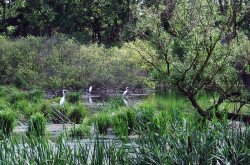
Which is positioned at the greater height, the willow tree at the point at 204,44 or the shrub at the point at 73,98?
the willow tree at the point at 204,44

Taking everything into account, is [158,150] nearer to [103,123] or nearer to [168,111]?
[168,111]

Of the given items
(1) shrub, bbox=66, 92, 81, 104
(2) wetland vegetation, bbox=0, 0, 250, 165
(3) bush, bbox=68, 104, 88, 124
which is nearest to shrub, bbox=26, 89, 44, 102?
(2) wetland vegetation, bbox=0, 0, 250, 165

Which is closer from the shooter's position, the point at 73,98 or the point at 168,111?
the point at 168,111

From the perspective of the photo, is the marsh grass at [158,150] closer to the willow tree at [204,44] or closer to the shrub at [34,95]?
the willow tree at [204,44]

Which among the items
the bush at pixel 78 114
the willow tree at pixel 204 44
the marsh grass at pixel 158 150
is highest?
the willow tree at pixel 204 44

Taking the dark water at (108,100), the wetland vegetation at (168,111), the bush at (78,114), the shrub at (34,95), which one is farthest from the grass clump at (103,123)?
the shrub at (34,95)

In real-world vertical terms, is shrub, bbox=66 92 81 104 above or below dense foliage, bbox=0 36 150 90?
below

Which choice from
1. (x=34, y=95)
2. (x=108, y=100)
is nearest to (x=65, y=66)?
(x=34, y=95)

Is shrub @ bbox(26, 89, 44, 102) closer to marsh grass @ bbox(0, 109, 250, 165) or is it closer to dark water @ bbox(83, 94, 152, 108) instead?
dark water @ bbox(83, 94, 152, 108)

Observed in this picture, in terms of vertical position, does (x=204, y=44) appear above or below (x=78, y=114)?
above

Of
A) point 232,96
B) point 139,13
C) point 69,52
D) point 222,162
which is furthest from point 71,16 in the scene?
point 222,162

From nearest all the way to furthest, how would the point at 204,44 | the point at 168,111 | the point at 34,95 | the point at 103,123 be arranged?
1. the point at 168,111
2. the point at 204,44
3. the point at 103,123
4. the point at 34,95

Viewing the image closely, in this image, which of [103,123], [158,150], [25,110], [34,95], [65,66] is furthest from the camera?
[65,66]

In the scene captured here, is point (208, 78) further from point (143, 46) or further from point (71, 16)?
point (71, 16)
